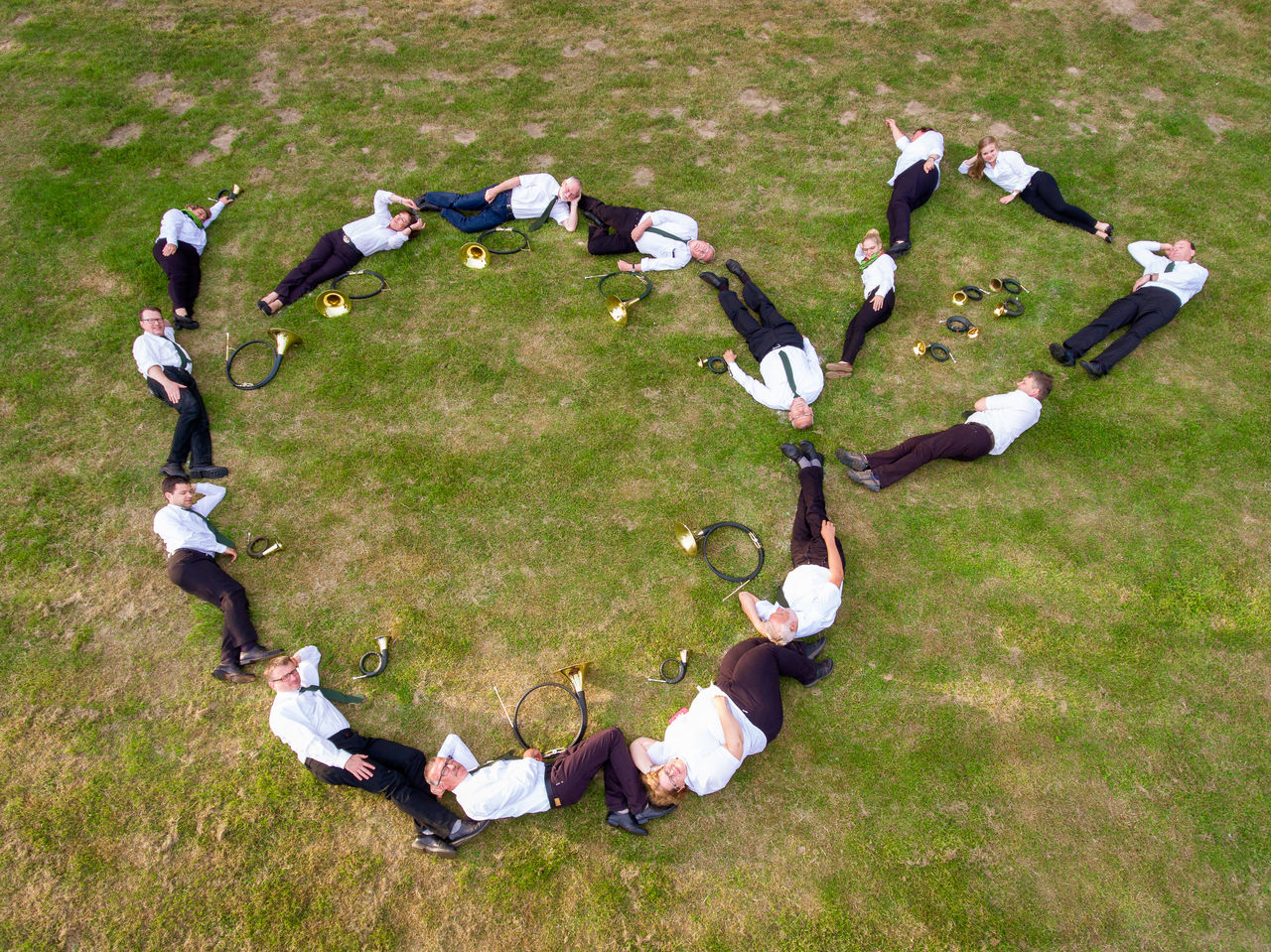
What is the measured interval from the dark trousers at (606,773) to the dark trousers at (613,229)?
7.58 m

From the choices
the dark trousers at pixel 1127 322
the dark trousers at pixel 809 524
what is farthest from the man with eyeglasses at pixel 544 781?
the dark trousers at pixel 1127 322

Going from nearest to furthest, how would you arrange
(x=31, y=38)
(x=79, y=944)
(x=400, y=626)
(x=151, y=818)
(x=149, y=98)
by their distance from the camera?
1. (x=79, y=944)
2. (x=151, y=818)
3. (x=400, y=626)
4. (x=149, y=98)
5. (x=31, y=38)

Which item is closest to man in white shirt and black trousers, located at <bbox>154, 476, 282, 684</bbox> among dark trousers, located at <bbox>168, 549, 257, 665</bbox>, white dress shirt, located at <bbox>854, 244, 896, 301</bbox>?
dark trousers, located at <bbox>168, 549, 257, 665</bbox>

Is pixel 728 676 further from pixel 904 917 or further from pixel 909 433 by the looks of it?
pixel 909 433

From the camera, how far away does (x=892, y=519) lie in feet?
27.6

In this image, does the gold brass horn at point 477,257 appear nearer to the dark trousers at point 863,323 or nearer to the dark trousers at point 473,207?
the dark trousers at point 473,207

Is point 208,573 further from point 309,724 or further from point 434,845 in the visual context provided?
point 434,845

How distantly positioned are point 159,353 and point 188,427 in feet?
4.16

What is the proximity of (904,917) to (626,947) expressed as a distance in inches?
109

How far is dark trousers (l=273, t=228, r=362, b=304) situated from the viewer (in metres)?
10.1

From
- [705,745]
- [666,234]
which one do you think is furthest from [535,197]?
[705,745]

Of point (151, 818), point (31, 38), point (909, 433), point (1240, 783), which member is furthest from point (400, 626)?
point (31, 38)

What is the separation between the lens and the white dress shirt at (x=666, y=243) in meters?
10.4

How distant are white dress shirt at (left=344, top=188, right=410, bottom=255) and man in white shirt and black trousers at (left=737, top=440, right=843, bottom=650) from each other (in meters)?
7.69
